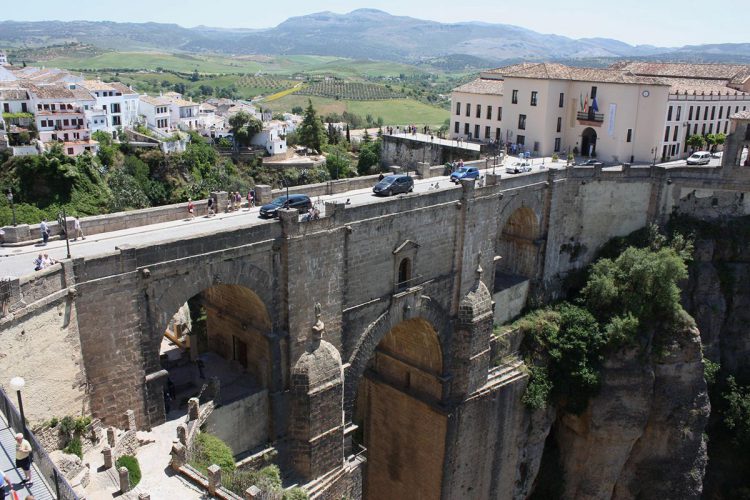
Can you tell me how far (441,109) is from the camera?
182875 millimetres

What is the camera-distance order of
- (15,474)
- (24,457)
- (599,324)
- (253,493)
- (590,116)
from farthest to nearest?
(590,116)
(599,324)
(253,493)
(15,474)
(24,457)

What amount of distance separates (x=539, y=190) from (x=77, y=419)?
27184 mm

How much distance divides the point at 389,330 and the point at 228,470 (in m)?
10.6

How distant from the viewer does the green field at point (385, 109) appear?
160m

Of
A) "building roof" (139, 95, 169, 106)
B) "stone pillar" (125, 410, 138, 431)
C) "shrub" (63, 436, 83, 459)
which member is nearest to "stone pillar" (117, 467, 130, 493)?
"shrub" (63, 436, 83, 459)

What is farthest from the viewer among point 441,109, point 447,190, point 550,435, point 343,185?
point 441,109

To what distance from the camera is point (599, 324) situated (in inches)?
1427

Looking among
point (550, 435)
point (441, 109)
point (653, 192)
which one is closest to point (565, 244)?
point (653, 192)

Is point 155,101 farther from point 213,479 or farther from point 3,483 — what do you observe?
point 3,483

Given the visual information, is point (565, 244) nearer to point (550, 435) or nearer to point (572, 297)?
point (572, 297)

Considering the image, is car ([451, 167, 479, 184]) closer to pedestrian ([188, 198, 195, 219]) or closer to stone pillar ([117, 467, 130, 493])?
pedestrian ([188, 198, 195, 219])

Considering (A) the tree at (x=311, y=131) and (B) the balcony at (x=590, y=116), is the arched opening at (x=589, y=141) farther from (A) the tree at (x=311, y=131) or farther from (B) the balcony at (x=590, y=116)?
(A) the tree at (x=311, y=131)

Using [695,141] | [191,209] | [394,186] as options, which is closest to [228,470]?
[191,209]

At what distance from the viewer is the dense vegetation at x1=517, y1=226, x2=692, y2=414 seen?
1372 inches
